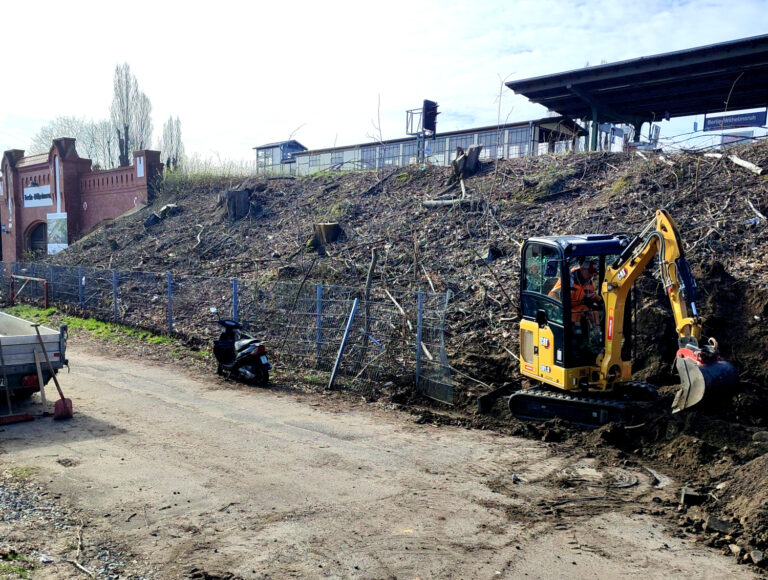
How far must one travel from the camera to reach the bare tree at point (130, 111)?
49875mm

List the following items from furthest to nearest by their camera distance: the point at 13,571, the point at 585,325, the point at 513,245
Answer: the point at 513,245 → the point at 585,325 → the point at 13,571

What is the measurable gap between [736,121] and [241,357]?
19.2 meters

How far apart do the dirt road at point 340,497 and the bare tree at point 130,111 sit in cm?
4583

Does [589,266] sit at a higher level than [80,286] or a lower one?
higher

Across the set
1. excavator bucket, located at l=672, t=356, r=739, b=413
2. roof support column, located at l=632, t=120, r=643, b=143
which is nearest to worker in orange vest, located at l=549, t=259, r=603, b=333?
excavator bucket, located at l=672, t=356, r=739, b=413

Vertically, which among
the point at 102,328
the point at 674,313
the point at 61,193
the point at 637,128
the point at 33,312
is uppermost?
the point at 637,128

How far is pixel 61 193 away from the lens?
32406mm

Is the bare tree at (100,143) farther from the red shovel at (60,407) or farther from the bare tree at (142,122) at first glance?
the red shovel at (60,407)

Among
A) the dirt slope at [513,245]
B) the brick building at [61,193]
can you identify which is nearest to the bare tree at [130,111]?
the brick building at [61,193]

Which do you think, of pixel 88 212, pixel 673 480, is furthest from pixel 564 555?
pixel 88 212

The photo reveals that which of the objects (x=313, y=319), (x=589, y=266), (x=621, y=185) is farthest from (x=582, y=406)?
(x=621, y=185)

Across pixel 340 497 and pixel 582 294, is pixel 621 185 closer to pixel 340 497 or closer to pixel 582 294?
pixel 582 294

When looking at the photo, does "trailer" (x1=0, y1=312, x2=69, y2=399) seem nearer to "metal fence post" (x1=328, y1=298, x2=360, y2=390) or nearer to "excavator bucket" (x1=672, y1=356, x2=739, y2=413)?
"metal fence post" (x1=328, y1=298, x2=360, y2=390)

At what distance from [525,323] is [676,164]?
9255mm
